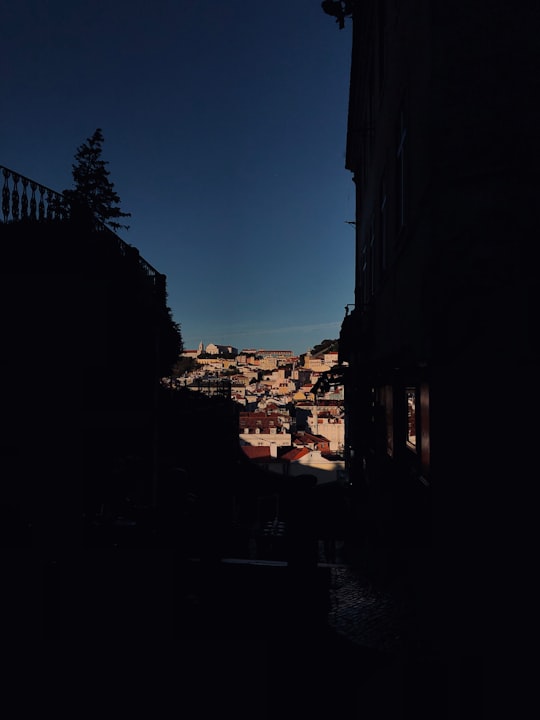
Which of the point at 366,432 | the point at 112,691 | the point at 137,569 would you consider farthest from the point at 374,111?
the point at 112,691

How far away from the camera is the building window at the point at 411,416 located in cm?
690

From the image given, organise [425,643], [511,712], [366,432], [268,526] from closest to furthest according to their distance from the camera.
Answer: [511,712] → [425,643] → [268,526] → [366,432]

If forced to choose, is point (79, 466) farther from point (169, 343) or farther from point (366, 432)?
point (169, 343)

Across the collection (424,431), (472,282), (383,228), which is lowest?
(424,431)

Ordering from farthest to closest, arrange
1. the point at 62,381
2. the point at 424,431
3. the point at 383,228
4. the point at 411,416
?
the point at 383,228
the point at 62,381
the point at 411,416
the point at 424,431

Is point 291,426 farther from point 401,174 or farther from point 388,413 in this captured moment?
point 401,174

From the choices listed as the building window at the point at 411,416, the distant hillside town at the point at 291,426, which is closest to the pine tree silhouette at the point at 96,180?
the distant hillside town at the point at 291,426

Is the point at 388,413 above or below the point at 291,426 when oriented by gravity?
above

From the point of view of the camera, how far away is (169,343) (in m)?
17.0

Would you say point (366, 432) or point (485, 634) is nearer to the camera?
point (485, 634)

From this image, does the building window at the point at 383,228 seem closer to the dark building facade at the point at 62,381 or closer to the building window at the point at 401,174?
the building window at the point at 401,174

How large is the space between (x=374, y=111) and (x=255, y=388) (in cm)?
13463

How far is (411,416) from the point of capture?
7234mm

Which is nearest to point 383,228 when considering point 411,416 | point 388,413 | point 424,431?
→ point 388,413
